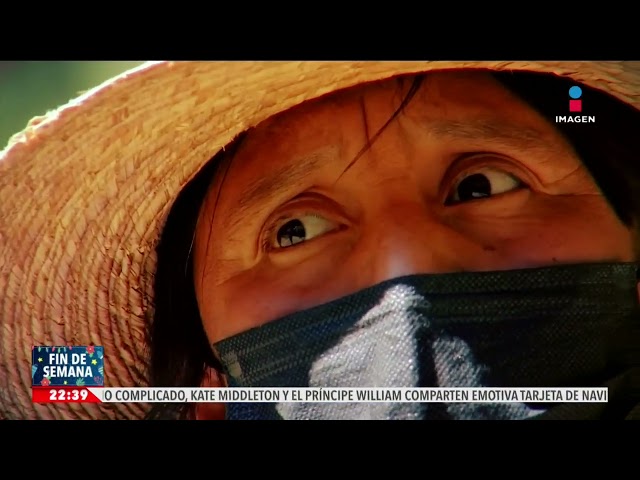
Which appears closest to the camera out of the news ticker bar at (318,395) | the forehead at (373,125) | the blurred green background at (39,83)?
the news ticker bar at (318,395)

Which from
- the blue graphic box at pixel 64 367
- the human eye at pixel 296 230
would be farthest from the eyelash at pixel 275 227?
the blue graphic box at pixel 64 367

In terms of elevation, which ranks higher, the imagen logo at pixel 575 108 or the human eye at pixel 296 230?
the imagen logo at pixel 575 108

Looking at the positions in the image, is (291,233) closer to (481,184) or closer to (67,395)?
(481,184)

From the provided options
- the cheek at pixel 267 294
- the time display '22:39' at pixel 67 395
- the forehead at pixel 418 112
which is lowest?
the time display '22:39' at pixel 67 395

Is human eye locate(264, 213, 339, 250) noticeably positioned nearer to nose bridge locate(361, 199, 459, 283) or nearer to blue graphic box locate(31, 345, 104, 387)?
nose bridge locate(361, 199, 459, 283)

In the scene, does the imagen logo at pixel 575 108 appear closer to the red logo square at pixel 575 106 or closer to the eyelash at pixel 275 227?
the red logo square at pixel 575 106

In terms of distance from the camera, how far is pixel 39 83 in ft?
4.48

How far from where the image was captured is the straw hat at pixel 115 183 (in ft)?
3.79

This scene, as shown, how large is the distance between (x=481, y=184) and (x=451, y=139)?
0.08 metres

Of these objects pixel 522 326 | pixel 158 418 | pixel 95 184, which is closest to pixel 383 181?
pixel 522 326

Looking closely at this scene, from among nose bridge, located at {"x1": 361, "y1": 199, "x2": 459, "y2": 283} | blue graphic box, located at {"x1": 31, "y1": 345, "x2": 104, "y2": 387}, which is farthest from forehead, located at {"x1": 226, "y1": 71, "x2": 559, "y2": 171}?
blue graphic box, located at {"x1": 31, "y1": 345, "x2": 104, "y2": 387}

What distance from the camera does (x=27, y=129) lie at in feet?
3.82

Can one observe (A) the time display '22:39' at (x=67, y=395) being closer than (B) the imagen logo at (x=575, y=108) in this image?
No

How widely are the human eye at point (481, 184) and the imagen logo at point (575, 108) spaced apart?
3.9 inches
